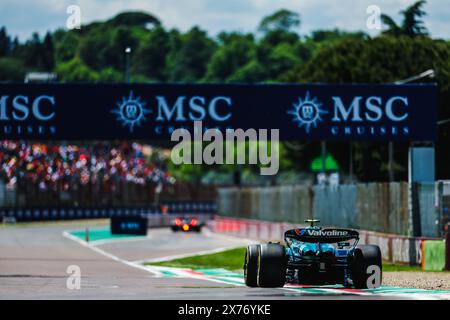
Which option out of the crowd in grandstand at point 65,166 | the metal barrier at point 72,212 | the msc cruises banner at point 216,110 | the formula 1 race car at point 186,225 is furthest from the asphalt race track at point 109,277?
the crowd in grandstand at point 65,166

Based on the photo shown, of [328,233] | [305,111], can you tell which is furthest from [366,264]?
[305,111]

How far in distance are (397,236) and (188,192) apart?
8668 cm

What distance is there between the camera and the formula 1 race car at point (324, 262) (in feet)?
66.4

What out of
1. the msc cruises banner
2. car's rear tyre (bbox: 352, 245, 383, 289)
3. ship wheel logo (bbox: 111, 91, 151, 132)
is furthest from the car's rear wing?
ship wheel logo (bbox: 111, 91, 151, 132)

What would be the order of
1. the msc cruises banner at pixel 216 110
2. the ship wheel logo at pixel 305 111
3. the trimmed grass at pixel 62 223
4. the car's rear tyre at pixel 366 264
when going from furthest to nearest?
the trimmed grass at pixel 62 223, the ship wheel logo at pixel 305 111, the msc cruises banner at pixel 216 110, the car's rear tyre at pixel 366 264

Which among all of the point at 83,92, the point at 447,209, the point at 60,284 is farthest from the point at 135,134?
the point at 60,284

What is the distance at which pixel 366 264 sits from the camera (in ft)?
66.7

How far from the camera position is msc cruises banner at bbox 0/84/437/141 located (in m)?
35.9

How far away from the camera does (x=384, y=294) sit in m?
20.2

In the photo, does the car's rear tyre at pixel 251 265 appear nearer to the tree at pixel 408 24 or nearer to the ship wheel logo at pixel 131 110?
the ship wheel logo at pixel 131 110

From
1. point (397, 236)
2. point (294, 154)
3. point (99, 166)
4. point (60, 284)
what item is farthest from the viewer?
point (99, 166)

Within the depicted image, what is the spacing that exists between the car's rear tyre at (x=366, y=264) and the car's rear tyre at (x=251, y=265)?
1.73m

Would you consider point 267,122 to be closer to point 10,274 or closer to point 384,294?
point 10,274

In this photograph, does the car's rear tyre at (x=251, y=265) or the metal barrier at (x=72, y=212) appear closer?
the car's rear tyre at (x=251, y=265)
